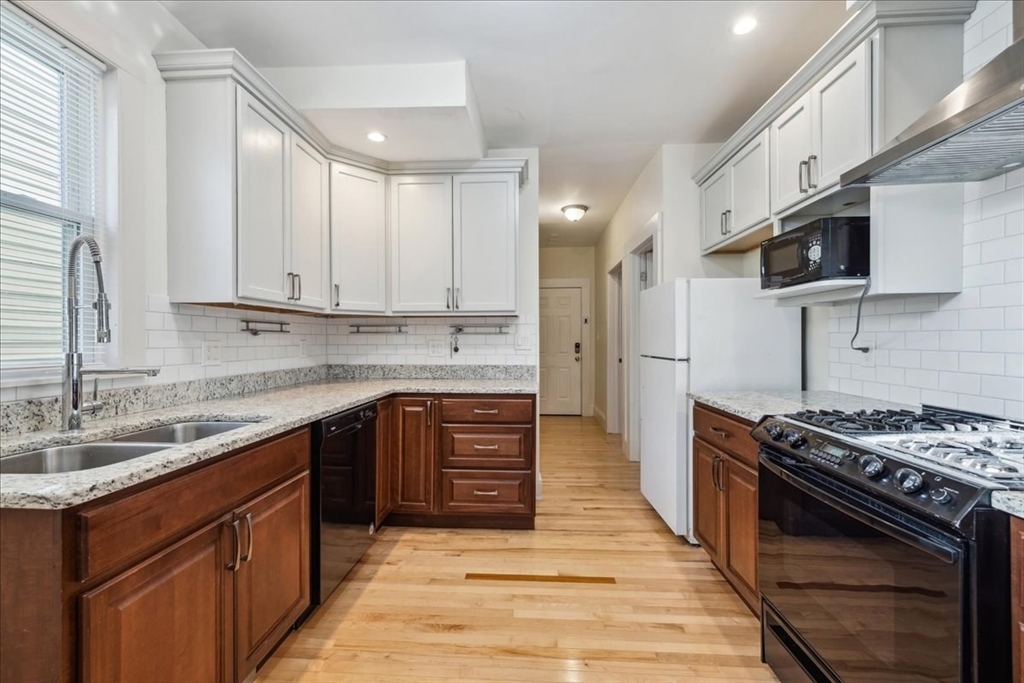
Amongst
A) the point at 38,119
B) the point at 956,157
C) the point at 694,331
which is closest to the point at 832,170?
the point at 956,157

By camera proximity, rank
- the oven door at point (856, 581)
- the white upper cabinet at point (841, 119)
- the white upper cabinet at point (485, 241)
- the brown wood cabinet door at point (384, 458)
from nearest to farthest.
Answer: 1. the oven door at point (856, 581)
2. the white upper cabinet at point (841, 119)
3. the brown wood cabinet door at point (384, 458)
4. the white upper cabinet at point (485, 241)

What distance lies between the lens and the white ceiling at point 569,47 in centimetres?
198

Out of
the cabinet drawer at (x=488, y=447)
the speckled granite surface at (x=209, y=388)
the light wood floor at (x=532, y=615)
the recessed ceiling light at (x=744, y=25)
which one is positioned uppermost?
the recessed ceiling light at (x=744, y=25)

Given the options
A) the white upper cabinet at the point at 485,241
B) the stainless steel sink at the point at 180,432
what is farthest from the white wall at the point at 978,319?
the stainless steel sink at the point at 180,432

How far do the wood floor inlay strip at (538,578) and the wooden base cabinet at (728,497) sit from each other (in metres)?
0.56

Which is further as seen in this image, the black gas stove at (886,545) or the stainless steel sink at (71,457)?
the stainless steel sink at (71,457)

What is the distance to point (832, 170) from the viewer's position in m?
1.87

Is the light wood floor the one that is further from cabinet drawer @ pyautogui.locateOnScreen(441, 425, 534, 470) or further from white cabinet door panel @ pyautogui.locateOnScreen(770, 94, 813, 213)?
white cabinet door panel @ pyautogui.locateOnScreen(770, 94, 813, 213)

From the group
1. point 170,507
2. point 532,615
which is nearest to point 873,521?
point 532,615

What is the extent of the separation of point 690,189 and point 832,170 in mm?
1539

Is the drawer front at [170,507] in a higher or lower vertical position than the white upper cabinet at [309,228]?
lower

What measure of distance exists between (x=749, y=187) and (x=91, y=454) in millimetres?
3174

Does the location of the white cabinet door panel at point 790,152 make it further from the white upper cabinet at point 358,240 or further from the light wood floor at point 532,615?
the white upper cabinet at point 358,240

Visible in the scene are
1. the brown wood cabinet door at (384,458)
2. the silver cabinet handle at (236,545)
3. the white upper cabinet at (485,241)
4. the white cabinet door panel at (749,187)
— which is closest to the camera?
the silver cabinet handle at (236,545)
